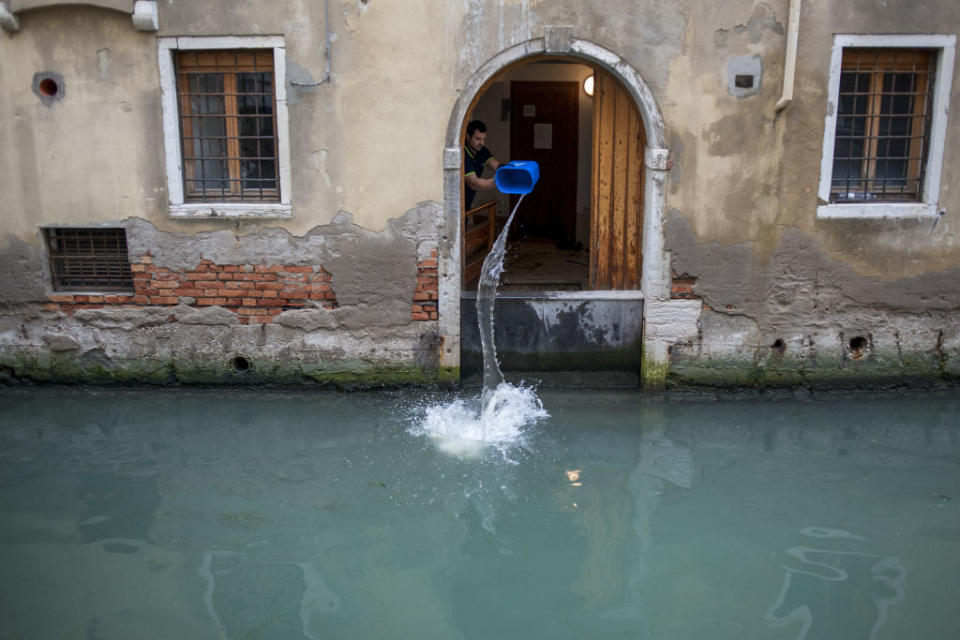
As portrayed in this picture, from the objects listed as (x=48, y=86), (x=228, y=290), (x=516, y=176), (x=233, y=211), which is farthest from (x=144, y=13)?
(x=516, y=176)

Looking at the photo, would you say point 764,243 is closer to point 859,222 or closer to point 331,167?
point 859,222

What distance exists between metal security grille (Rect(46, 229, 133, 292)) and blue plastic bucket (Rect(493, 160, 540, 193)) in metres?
2.94

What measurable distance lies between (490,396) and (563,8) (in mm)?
2886

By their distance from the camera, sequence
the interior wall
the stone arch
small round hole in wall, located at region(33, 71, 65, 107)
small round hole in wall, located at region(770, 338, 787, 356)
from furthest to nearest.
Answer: the interior wall
small round hole in wall, located at region(770, 338, 787, 356)
small round hole in wall, located at region(33, 71, 65, 107)
the stone arch

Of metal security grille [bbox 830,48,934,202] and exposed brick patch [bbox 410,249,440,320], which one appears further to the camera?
exposed brick patch [bbox 410,249,440,320]

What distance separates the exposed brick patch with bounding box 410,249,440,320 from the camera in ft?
22.0

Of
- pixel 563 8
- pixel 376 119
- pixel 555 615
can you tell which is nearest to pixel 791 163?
pixel 563 8

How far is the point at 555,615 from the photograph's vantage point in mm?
4195

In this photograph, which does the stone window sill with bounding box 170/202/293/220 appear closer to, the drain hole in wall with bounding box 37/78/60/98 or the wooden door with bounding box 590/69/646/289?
the drain hole in wall with bounding box 37/78/60/98

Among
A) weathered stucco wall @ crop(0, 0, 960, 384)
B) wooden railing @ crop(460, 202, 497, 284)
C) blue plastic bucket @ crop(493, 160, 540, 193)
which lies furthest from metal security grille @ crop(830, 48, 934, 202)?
wooden railing @ crop(460, 202, 497, 284)

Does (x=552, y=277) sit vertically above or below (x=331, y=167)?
below

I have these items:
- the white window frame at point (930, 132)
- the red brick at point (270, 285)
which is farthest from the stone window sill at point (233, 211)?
the white window frame at point (930, 132)

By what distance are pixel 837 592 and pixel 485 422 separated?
2.70 meters

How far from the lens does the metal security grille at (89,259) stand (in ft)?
22.6
